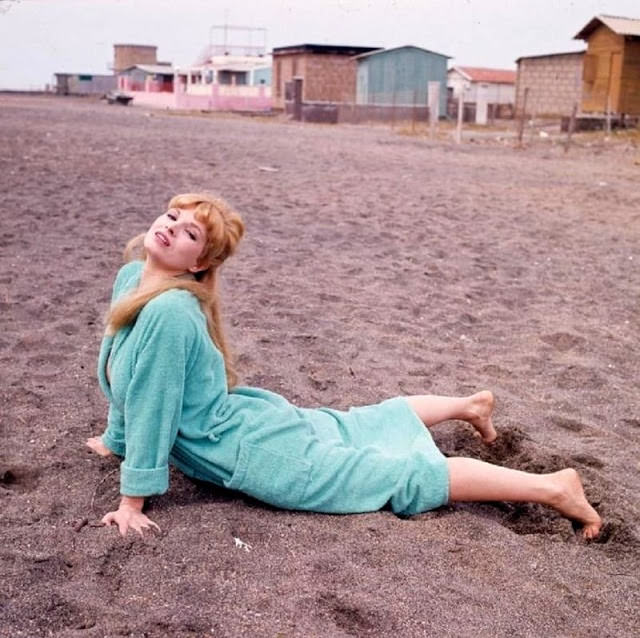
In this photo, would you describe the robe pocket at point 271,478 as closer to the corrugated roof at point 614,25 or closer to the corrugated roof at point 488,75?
the corrugated roof at point 614,25

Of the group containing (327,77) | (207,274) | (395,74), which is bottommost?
(207,274)

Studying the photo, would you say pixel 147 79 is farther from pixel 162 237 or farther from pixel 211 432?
pixel 211 432

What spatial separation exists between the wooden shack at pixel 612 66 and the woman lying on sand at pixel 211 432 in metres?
26.7

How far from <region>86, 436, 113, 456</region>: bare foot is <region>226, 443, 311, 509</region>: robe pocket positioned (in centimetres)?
62

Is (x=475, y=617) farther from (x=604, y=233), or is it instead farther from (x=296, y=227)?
(x=604, y=233)

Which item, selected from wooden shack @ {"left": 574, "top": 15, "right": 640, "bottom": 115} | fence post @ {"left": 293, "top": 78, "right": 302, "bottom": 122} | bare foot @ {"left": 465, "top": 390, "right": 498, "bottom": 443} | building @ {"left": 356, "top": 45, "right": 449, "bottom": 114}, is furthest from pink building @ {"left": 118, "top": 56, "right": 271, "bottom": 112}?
bare foot @ {"left": 465, "top": 390, "right": 498, "bottom": 443}

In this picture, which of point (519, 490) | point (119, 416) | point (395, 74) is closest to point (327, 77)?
point (395, 74)

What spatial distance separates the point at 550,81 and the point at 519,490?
1368 inches

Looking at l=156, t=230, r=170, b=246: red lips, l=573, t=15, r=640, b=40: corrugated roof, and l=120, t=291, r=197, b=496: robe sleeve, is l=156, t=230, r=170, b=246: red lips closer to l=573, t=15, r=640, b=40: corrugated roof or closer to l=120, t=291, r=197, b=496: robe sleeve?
l=120, t=291, r=197, b=496: robe sleeve

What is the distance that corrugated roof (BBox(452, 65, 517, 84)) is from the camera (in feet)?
158

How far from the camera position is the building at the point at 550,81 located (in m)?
34.0

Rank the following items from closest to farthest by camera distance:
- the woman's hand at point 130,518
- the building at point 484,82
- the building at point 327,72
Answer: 1. the woman's hand at point 130,518
2. the building at point 327,72
3. the building at point 484,82

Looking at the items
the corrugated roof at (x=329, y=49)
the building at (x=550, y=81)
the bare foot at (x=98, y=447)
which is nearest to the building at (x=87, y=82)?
the corrugated roof at (x=329, y=49)

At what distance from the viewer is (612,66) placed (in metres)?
29.2
